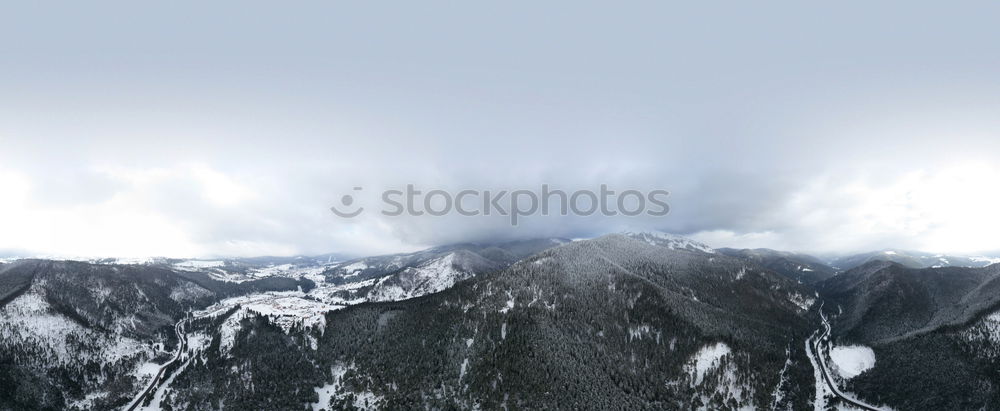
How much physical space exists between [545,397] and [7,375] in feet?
789

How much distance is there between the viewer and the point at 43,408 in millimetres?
185500

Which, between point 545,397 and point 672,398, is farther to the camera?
point 672,398

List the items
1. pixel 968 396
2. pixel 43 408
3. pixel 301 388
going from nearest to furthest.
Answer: pixel 968 396
pixel 43 408
pixel 301 388

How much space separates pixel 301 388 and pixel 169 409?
57933mm

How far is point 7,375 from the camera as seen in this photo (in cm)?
19038

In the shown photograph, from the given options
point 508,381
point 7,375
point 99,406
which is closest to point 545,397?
point 508,381

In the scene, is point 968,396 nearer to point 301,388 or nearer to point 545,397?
point 545,397

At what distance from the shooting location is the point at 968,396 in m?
172

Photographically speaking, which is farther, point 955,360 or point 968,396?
point 955,360

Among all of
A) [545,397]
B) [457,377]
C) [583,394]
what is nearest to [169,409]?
[457,377]

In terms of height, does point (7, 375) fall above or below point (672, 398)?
above

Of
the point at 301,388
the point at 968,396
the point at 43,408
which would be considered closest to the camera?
the point at 968,396

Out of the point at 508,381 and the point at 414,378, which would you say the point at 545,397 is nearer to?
the point at 508,381

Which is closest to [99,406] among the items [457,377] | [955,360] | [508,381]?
[457,377]
